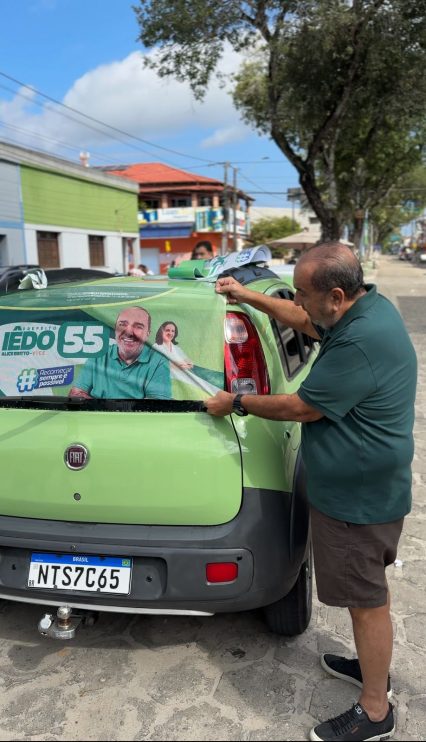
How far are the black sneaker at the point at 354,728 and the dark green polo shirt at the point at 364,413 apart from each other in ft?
2.46

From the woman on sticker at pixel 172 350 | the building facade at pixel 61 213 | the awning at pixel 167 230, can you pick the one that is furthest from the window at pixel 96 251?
the awning at pixel 167 230

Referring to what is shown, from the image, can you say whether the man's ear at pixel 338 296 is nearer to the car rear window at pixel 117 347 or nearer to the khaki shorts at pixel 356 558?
the car rear window at pixel 117 347

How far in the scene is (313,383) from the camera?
1957 mm

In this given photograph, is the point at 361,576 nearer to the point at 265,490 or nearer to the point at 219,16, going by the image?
the point at 265,490

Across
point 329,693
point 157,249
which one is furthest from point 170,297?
point 157,249

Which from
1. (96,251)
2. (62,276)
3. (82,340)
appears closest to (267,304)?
(82,340)

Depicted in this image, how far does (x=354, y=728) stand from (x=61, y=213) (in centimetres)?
2187

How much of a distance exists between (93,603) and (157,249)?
4889 cm

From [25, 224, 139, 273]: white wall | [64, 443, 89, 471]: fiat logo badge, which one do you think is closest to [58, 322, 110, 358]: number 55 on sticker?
[64, 443, 89, 471]: fiat logo badge

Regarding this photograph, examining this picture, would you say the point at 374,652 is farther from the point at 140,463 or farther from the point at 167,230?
the point at 167,230

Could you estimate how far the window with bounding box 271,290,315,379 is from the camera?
9.48 ft

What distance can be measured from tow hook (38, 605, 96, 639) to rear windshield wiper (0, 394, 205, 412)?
0.81 meters

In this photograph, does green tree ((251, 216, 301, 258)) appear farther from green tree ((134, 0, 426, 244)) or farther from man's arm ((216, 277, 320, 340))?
man's arm ((216, 277, 320, 340))

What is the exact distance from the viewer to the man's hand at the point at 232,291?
246 cm
